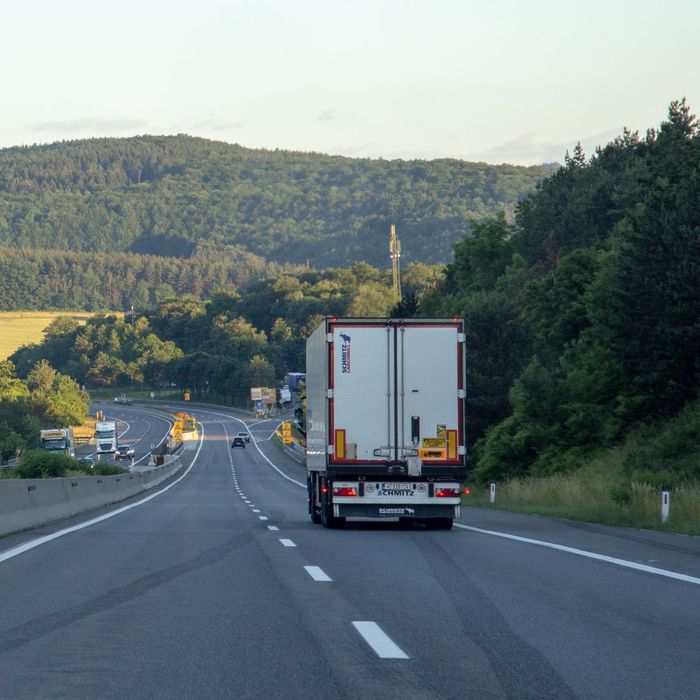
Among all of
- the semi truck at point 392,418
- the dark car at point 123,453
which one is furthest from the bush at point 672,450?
the dark car at point 123,453

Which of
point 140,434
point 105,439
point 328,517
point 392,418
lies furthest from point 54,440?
point 392,418

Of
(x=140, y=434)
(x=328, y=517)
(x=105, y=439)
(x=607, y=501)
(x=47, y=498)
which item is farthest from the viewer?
(x=140, y=434)

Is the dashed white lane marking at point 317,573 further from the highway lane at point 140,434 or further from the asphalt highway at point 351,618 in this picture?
the highway lane at point 140,434

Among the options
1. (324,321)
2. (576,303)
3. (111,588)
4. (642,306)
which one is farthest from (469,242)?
(111,588)

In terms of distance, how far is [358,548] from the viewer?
59.3 feet

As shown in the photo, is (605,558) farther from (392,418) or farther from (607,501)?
(607,501)

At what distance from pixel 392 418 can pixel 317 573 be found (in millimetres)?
8415

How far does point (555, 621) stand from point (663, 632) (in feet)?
2.88

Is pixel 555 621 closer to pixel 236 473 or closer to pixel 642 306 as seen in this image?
pixel 642 306

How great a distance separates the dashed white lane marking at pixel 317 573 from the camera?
530 inches

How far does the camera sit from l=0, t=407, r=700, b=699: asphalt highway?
7719 millimetres

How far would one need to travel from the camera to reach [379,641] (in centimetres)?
912

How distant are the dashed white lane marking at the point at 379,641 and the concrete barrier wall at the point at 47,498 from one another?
12.3 meters

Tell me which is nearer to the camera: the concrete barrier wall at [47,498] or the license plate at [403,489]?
the concrete barrier wall at [47,498]
